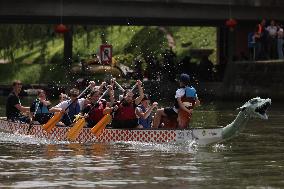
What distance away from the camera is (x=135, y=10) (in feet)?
182

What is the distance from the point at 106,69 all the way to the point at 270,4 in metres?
18.1


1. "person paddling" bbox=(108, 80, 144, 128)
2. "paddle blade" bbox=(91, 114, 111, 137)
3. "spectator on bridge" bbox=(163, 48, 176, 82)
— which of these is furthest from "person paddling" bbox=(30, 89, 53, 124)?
"spectator on bridge" bbox=(163, 48, 176, 82)

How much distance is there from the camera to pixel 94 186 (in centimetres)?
1836

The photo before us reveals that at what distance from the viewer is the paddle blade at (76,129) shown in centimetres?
2736

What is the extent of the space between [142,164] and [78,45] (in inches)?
2616

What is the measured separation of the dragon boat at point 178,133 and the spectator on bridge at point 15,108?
4.08 feet

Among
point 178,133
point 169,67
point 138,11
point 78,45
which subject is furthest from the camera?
point 78,45

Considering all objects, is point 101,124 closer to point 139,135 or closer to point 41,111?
point 139,135

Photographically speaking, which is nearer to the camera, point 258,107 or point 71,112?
point 258,107

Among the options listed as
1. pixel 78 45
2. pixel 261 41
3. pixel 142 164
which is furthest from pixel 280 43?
pixel 78 45

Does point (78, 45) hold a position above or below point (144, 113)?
above

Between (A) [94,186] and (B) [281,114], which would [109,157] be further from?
(B) [281,114]

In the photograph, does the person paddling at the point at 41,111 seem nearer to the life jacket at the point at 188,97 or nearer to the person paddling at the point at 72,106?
the person paddling at the point at 72,106

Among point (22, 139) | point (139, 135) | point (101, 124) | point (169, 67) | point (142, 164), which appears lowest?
point (142, 164)
